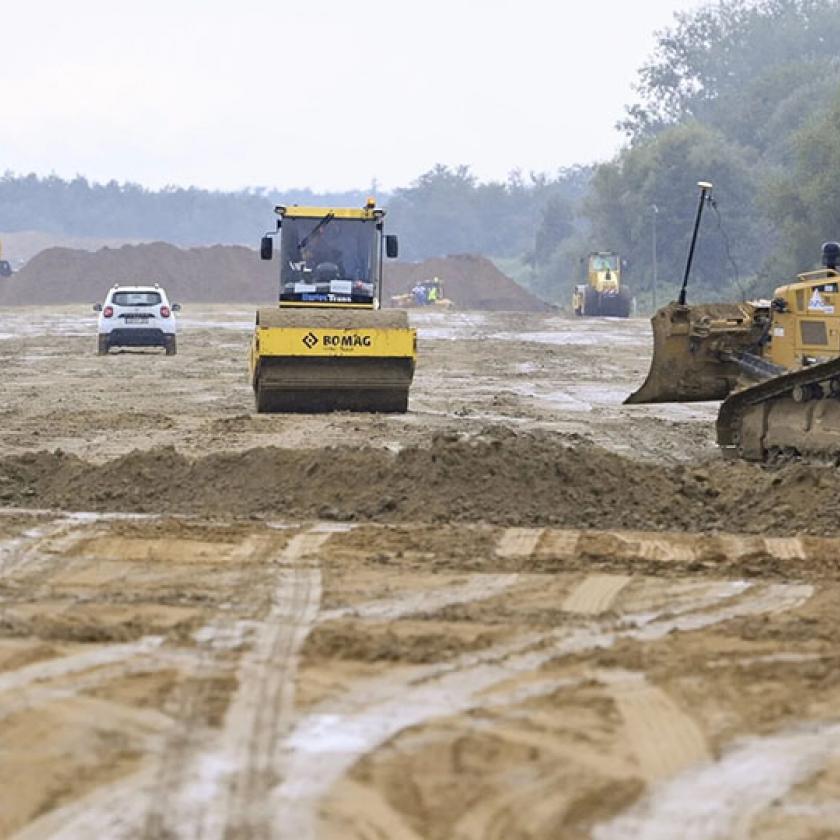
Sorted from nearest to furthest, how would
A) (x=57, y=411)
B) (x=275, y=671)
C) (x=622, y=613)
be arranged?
(x=275, y=671) < (x=622, y=613) < (x=57, y=411)

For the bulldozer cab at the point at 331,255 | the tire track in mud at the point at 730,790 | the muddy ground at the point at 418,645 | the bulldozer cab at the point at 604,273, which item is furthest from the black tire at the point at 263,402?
the bulldozer cab at the point at 604,273

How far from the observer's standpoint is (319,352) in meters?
20.0

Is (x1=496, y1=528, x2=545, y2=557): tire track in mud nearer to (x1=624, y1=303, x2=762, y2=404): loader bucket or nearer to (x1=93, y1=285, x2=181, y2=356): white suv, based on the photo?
(x1=624, y1=303, x2=762, y2=404): loader bucket

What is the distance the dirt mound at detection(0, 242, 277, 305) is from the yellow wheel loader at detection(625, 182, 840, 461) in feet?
266

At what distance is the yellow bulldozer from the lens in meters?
72.4

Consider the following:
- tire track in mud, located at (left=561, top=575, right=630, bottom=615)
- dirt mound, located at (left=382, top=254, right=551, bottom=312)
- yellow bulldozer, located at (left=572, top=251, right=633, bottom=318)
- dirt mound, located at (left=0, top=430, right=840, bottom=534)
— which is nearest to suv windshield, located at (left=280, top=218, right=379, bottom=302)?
dirt mound, located at (left=0, top=430, right=840, bottom=534)

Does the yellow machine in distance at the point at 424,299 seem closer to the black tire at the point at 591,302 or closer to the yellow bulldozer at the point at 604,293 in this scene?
the yellow bulldozer at the point at 604,293

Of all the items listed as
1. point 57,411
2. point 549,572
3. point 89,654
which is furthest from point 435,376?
point 89,654

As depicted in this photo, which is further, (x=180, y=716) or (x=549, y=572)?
(x=549, y=572)

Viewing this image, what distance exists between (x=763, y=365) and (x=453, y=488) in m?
4.66

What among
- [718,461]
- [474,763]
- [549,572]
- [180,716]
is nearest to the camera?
[474,763]

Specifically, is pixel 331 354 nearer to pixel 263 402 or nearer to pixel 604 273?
pixel 263 402

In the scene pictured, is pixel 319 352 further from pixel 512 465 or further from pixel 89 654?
pixel 89 654

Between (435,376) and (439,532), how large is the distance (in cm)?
1931
